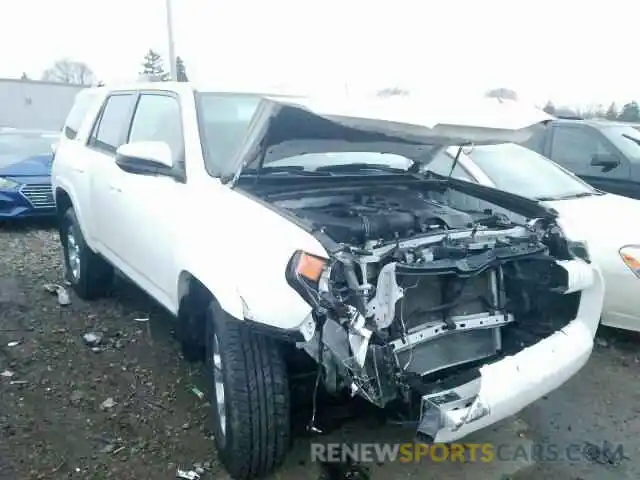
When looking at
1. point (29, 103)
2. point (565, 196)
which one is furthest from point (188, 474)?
point (29, 103)

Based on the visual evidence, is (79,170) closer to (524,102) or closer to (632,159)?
(524,102)

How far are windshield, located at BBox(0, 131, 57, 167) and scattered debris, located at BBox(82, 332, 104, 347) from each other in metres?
4.94

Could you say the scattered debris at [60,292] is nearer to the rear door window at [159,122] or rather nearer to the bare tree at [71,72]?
the rear door window at [159,122]

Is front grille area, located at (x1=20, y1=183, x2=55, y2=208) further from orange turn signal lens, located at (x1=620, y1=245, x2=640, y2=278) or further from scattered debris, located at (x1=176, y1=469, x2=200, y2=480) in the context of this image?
orange turn signal lens, located at (x1=620, y1=245, x2=640, y2=278)

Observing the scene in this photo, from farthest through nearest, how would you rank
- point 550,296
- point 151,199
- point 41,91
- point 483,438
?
point 41,91 < point 151,199 < point 483,438 < point 550,296

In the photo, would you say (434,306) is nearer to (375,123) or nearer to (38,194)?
(375,123)

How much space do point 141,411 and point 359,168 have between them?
1.93 metres

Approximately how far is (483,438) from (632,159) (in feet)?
15.4

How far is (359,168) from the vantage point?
149 inches

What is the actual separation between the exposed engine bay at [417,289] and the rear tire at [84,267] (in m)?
2.45

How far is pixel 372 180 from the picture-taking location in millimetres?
3664

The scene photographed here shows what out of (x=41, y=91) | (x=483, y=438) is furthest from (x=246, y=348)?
(x=41, y=91)

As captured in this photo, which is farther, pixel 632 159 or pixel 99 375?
pixel 632 159

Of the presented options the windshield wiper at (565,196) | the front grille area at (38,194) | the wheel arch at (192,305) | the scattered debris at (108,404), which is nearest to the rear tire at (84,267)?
the scattered debris at (108,404)
